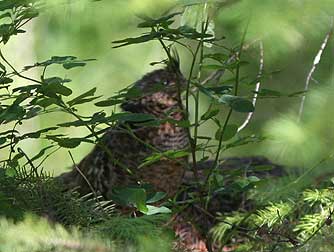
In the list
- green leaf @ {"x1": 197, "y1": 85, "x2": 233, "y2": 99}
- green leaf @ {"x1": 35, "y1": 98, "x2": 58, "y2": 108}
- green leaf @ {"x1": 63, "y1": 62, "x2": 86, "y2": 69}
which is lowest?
green leaf @ {"x1": 197, "y1": 85, "x2": 233, "y2": 99}

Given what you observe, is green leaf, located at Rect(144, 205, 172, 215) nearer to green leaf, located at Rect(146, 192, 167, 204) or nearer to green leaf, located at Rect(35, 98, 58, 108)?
green leaf, located at Rect(146, 192, 167, 204)

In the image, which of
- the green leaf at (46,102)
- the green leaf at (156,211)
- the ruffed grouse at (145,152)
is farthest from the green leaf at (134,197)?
the ruffed grouse at (145,152)

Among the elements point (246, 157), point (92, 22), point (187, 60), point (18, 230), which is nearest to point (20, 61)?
point (187, 60)

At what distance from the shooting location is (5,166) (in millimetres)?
1918

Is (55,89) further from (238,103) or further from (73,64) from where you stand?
(238,103)

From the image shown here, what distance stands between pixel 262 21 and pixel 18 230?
0.41 meters

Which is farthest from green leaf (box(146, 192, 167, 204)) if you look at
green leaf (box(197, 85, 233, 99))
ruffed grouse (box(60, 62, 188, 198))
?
ruffed grouse (box(60, 62, 188, 198))

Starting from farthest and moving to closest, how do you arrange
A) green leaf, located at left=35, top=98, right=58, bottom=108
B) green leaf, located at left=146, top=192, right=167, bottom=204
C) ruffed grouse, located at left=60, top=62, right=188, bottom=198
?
1. ruffed grouse, located at left=60, top=62, right=188, bottom=198
2. green leaf, located at left=146, top=192, right=167, bottom=204
3. green leaf, located at left=35, top=98, right=58, bottom=108

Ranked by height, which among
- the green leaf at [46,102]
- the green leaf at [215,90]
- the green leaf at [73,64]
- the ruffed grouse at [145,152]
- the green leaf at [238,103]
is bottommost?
the ruffed grouse at [145,152]

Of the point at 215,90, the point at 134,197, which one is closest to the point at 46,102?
the point at 134,197

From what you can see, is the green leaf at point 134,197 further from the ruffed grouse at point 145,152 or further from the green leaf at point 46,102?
the ruffed grouse at point 145,152

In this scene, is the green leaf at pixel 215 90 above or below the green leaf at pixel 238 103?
above

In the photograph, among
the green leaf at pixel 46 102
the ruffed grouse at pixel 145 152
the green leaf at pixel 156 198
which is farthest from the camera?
the ruffed grouse at pixel 145 152

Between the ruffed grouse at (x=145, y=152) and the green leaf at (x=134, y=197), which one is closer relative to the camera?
the green leaf at (x=134, y=197)
